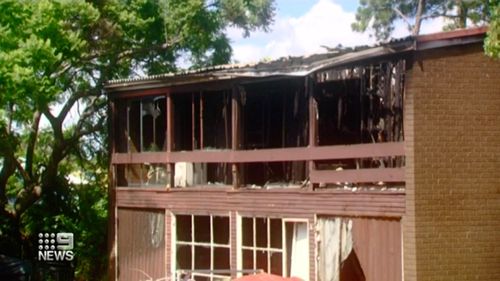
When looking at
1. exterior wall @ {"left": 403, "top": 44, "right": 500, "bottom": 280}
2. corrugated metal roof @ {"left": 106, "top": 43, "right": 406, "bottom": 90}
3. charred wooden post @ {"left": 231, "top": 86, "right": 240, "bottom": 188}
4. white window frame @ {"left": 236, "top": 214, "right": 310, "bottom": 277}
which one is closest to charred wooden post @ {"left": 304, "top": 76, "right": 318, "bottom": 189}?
corrugated metal roof @ {"left": 106, "top": 43, "right": 406, "bottom": 90}

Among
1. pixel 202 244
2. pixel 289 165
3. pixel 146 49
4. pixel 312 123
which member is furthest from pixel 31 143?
pixel 312 123

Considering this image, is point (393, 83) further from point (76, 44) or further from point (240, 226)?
point (76, 44)

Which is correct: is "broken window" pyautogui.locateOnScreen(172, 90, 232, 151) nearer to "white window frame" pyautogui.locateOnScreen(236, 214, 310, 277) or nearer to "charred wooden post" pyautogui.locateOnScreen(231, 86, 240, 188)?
"charred wooden post" pyautogui.locateOnScreen(231, 86, 240, 188)

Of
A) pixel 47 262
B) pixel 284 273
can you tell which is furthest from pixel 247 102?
pixel 47 262

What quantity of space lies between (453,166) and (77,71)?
14816mm

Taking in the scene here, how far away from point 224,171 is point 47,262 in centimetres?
839

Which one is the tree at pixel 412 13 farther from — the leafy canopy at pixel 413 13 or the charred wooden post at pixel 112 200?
the charred wooden post at pixel 112 200

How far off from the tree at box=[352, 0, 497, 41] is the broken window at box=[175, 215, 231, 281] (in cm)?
A: 1783

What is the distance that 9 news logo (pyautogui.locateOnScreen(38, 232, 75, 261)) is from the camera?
90.4 ft

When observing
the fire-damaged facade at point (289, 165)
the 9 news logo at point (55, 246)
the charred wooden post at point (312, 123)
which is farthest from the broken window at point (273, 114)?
the 9 news logo at point (55, 246)

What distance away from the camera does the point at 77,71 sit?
27500 millimetres

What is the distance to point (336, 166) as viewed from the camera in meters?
18.9

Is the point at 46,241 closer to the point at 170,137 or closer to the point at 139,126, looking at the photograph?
the point at 139,126

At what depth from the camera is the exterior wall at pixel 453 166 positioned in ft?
52.5
